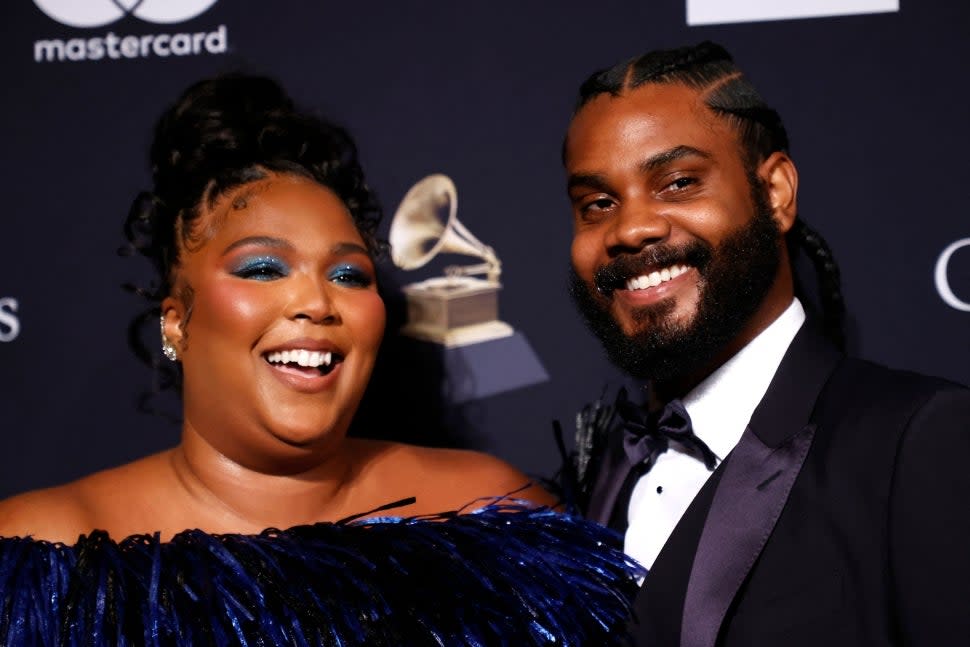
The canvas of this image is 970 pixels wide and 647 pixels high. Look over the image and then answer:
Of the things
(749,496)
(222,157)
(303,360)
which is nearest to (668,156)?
(749,496)

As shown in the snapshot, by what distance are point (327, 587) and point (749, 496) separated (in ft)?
1.95

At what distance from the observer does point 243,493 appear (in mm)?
1686

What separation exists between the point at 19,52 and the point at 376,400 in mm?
1124

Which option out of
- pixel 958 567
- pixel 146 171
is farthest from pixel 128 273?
pixel 958 567

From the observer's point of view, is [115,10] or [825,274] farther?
[115,10]

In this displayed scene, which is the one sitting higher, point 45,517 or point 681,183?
point 681,183

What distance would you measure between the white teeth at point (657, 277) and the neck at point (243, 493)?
59 centimetres

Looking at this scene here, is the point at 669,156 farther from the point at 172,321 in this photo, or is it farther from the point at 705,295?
the point at 172,321

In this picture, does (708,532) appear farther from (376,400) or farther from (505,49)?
(505,49)

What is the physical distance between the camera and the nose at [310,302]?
162cm

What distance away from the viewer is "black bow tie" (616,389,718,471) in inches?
64.6

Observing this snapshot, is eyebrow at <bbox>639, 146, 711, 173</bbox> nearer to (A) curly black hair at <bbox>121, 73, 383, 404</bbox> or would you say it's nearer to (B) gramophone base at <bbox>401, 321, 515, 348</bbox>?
(A) curly black hair at <bbox>121, 73, 383, 404</bbox>

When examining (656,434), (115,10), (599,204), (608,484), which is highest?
(115,10)

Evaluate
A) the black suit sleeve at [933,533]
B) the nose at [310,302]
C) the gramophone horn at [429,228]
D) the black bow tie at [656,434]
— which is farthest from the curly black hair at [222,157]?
the black suit sleeve at [933,533]
